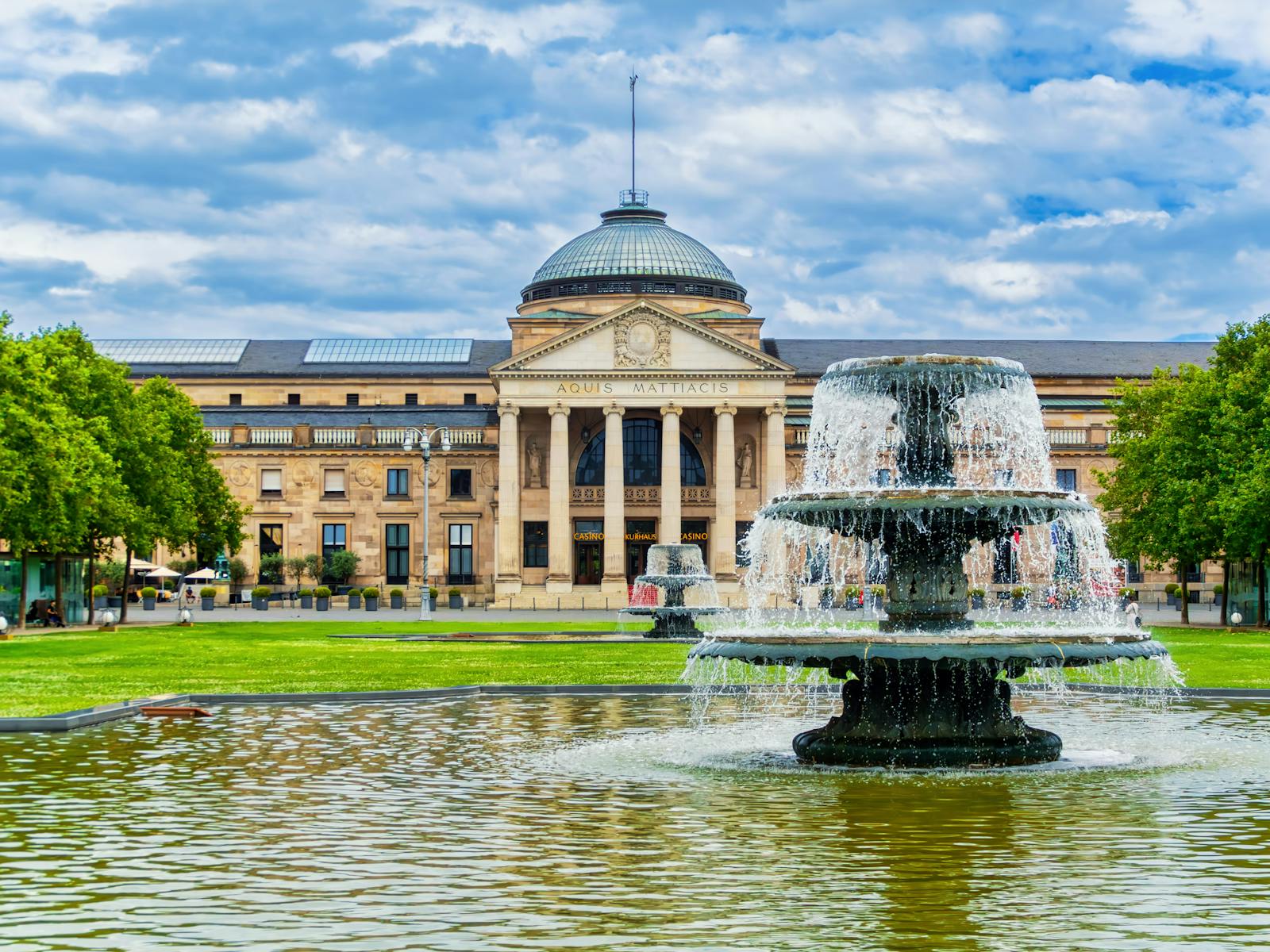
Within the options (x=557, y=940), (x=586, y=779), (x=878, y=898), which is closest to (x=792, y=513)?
(x=586, y=779)

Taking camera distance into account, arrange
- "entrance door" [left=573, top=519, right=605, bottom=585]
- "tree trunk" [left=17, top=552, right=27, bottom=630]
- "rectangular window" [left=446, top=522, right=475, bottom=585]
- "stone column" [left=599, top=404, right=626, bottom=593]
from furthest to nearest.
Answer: "rectangular window" [left=446, top=522, right=475, bottom=585] < "entrance door" [left=573, top=519, right=605, bottom=585] < "stone column" [left=599, top=404, right=626, bottom=593] < "tree trunk" [left=17, top=552, right=27, bottom=630]

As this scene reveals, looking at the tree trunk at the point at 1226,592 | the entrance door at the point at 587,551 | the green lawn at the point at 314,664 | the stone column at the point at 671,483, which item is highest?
the stone column at the point at 671,483

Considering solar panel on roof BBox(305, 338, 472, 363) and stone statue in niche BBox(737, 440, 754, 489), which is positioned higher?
solar panel on roof BBox(305, 338, 472, 363)

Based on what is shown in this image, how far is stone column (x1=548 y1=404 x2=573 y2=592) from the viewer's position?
313 ft

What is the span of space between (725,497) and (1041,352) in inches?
1386

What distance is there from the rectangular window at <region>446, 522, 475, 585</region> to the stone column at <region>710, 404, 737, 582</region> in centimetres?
1659

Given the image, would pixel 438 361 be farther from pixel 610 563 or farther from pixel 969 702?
pixel 969 702

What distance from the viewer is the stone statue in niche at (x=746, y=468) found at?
100 metres

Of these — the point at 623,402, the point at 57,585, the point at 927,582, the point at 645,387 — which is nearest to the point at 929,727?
the point at 927,582

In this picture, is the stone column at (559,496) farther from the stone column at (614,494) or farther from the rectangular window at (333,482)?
the rectangular window at (333,482)

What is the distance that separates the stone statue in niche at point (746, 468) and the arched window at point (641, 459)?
2.37 meters

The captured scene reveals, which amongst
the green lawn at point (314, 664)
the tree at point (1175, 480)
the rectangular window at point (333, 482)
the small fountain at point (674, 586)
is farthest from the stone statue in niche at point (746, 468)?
the green lawn at point (314, 664)

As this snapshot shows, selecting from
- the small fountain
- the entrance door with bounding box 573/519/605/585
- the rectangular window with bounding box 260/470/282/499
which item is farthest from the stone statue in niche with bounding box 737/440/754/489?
the small fountain

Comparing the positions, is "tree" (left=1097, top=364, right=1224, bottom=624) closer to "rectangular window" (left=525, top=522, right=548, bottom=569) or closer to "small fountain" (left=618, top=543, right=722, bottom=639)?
"small fountain" (left=618, top=543, right=722, bottom=639)
